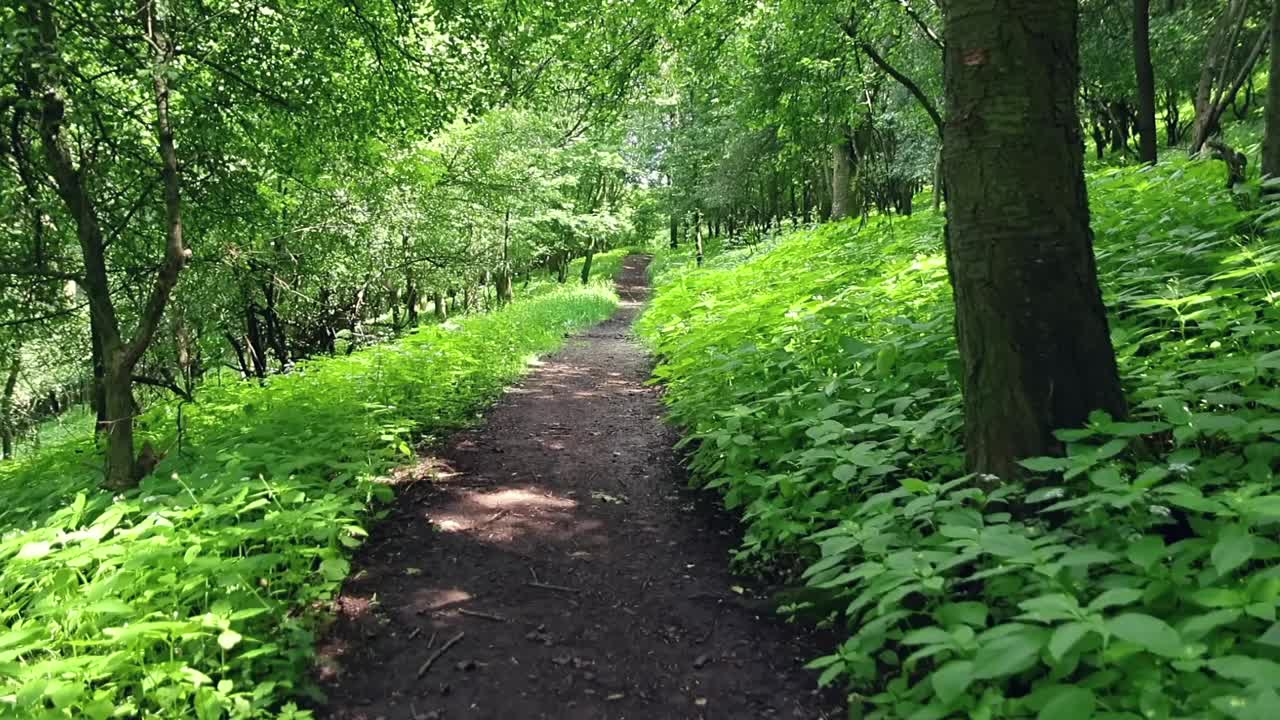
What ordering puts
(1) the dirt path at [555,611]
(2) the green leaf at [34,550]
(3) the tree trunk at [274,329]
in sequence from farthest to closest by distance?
(3) the tree trunk at [274,329], (1) the dirt path at [555,611], (2) the green leaf at [34,550]

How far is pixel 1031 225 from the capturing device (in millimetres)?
2443

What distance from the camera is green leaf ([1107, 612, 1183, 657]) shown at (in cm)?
148

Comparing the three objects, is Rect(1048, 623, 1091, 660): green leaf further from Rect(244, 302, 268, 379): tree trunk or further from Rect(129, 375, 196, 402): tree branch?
Rect(244, 302, 268, 379): tree trunk

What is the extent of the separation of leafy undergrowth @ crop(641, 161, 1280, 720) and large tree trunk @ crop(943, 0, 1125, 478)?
0.58 ft

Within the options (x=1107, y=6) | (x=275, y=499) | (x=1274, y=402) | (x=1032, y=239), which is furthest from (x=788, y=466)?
(x=1107, y=6)

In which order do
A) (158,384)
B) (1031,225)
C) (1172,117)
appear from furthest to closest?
(1172,117)
(158,384)
(1031,225)

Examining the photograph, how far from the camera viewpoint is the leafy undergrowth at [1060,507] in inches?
64.9

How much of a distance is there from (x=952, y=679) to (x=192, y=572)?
9.49 ft

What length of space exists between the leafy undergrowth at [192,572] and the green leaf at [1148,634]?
263cm

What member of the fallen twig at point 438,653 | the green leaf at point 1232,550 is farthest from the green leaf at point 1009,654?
the fallen twig at point 438,653

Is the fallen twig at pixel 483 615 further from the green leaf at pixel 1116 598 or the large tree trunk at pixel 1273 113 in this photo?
the large tree trunk at pixel 1273 113

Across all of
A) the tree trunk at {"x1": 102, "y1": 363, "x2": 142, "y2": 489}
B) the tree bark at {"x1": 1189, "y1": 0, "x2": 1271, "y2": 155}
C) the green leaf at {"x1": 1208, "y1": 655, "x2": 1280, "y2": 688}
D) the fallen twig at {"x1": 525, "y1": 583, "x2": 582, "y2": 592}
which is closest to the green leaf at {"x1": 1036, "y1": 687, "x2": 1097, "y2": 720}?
the green leaf at {"x1": 1208, "y1": 655, "x2": 1280, "y2": 688}

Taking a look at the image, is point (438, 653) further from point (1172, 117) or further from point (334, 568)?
point (1172, 117)

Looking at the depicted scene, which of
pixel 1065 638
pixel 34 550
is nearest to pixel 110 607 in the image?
pixel 34 550
